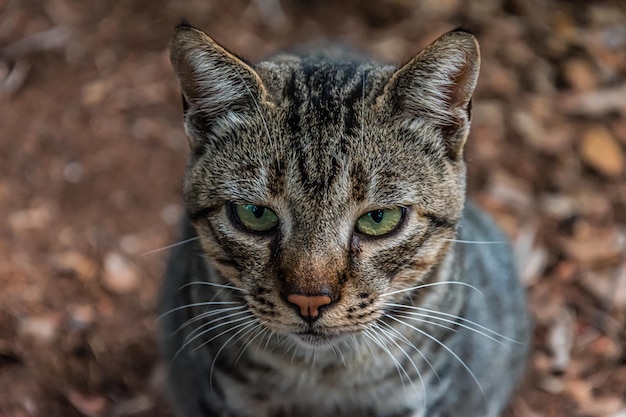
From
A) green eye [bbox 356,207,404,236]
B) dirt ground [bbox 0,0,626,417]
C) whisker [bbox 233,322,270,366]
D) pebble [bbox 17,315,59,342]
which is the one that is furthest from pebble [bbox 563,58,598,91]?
pebble [bbox 17,315,59,342]

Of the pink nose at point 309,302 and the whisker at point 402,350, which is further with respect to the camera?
the whisker at point 402,350

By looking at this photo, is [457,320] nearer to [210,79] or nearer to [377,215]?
[377,215]

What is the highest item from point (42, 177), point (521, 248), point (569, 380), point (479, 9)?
point (479, 9)

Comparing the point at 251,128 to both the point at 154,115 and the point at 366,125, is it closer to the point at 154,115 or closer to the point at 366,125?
the point at 366,125

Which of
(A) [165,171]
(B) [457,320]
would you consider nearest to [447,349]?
(B) [457,320]

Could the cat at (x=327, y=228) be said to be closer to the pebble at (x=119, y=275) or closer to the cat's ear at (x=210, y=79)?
the cat's ear at (x=210, y=79)

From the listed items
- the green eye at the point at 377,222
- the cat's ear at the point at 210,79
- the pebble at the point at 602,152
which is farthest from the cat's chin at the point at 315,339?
the pebble at the point at 602,152

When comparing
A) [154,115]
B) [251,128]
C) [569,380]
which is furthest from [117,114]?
[569,380]
